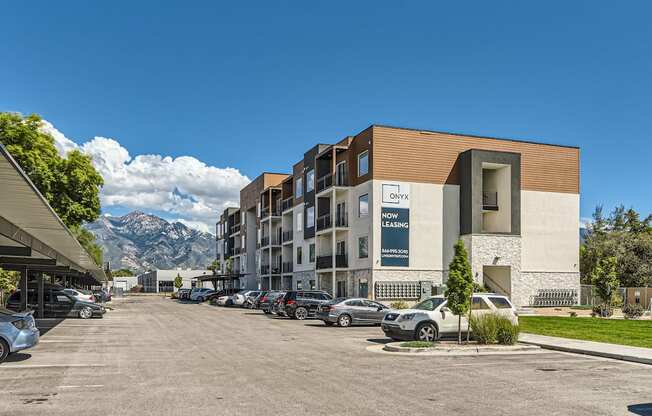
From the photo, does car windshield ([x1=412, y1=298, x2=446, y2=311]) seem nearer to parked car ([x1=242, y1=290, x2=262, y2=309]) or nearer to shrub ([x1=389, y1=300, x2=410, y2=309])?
shrub ([x1=389, y1=300, x2=410, y2=309])

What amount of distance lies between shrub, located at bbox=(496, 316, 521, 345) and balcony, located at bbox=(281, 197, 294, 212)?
141 feet

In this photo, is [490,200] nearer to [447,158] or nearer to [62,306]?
[447,158]

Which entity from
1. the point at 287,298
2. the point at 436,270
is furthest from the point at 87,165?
the point at 436,270

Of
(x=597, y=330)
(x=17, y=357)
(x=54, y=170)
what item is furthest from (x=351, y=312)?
(x=54, y=170)

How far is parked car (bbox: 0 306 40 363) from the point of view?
1572 cm

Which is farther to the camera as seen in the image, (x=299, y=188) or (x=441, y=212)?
(x=299, y=188)

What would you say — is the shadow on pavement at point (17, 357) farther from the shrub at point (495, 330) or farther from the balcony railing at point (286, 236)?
the balcony railing at point (286, 236)

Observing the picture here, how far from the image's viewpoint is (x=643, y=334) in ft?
76.9

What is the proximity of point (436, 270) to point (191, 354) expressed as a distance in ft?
95.5

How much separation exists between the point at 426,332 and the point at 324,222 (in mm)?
29494

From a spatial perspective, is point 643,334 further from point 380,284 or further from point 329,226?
point 329,226

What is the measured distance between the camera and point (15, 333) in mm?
15969

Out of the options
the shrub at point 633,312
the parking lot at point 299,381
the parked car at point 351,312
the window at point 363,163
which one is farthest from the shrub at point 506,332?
the window at point 363,163

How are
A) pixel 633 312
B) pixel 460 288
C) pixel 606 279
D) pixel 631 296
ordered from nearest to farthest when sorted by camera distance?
pixel 460 288, pixel 606 279, pixel 633 312, pixel 631 296
